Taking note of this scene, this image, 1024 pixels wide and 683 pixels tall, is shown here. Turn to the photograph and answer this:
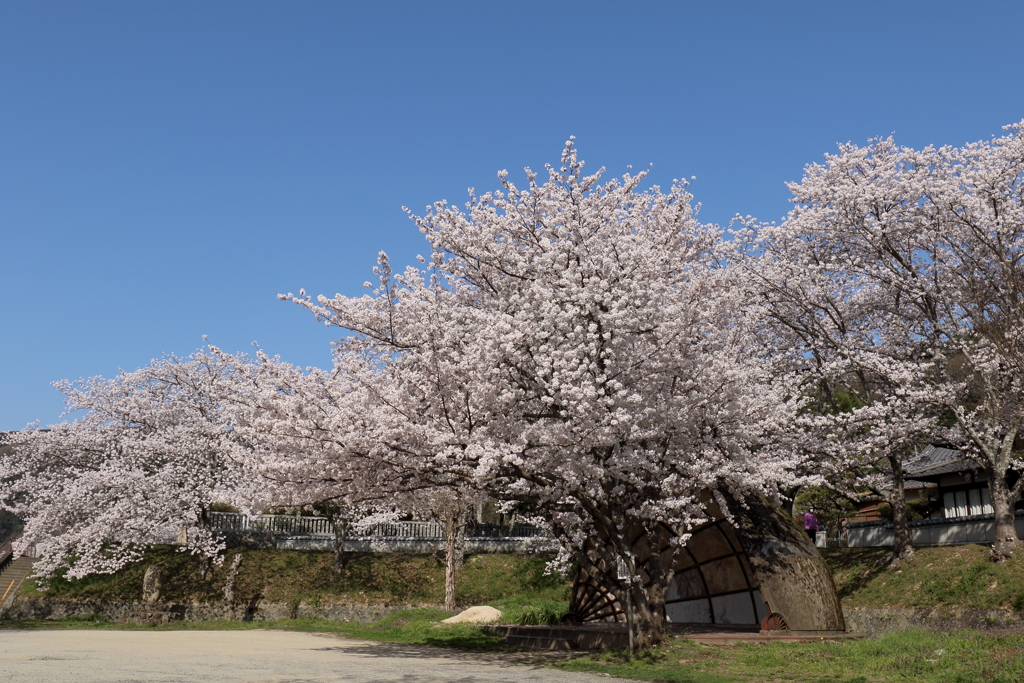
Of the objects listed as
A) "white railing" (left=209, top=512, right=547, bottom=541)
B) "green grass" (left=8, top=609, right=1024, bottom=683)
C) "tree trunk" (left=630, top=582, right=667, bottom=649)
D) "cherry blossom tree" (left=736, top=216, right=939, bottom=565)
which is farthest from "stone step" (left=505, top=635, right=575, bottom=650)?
"white railing" (left=209, top=512, right=547, bottom=541)

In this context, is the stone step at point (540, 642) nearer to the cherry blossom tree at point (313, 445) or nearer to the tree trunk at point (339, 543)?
the cherry blossom tree at point (313, 445)

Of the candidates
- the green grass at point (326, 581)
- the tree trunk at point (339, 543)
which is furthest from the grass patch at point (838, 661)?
the tree trunk at point (339, 543)

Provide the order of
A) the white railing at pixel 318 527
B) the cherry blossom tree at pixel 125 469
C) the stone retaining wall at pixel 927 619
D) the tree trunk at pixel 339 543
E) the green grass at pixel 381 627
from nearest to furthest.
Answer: the green grass at pixel 381 627 → the stone retaining wall at pixel 927 619 → the cherry blossom tree at pixel 125 469 → the tree trunk at pixel 339 543 → the white railing at pixel 318 527

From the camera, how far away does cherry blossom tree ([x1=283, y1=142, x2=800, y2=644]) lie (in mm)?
13516

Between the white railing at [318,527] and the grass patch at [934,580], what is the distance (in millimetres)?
16132

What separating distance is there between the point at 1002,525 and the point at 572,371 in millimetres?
17604

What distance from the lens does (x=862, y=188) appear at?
81.0ft

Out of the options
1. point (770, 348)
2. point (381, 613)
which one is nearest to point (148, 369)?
point (381, 613)

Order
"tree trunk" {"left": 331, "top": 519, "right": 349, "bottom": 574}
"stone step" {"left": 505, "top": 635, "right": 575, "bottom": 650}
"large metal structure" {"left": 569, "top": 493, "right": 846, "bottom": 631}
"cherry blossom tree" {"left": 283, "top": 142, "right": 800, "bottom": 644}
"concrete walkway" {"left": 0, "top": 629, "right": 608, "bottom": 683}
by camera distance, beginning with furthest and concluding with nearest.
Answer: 1. "tree trunk" {"left": 331, "top": 519, "right": 349, "bottom": 574}
2. "stone step" {"left": 505, "top": 635, "right": 575, "bottom": 650}
3. "large metal structure" {"left": 569, "top": 493, "right": 846, "bottom": 631}
4. "cherry blossom tree" {"left": 283, "top": 142, "right": 800, "bottom": 644}
5. "concrete walkway" {"left": 0, "top": 629, "right": 608, "bottom": 683}

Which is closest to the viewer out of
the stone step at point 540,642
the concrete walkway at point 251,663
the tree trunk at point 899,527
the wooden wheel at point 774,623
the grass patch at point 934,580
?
the concrete walkway at point 251,663

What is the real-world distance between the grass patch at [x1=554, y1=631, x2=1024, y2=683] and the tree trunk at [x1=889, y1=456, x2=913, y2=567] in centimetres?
1205

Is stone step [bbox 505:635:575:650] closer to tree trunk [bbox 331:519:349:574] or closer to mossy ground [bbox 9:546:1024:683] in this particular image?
mossy ground [bbox 9:546:1024:683]

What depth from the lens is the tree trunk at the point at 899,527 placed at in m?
26.1

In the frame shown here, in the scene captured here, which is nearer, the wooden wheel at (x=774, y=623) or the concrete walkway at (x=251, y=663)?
the concrete walkway at (x=251, y=663)
